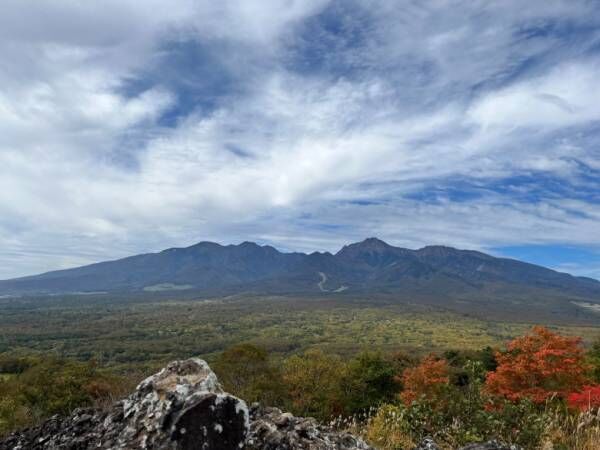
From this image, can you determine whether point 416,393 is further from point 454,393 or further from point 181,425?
point 181,425

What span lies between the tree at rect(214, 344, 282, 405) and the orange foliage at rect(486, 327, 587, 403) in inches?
595

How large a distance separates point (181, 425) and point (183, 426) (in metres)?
0.02

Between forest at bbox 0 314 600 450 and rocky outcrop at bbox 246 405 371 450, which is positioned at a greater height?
rocky outcrop at bbox 246 405 371 450

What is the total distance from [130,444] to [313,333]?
13094cm

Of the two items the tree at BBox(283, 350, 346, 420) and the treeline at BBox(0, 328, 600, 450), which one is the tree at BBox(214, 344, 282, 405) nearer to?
the treeline at BBox(0, 328, 600, 450)

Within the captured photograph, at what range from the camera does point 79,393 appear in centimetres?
3027

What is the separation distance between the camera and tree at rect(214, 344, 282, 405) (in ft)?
89.7

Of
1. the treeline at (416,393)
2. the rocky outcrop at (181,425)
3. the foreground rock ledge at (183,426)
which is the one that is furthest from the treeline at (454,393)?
the rocky outcrop at (181,425)

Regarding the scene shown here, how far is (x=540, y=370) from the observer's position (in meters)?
15.5

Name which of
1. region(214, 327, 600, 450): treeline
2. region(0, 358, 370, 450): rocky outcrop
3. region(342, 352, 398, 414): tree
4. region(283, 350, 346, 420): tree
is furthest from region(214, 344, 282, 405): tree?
region(0, 358, 370, 450): rocky outcrop

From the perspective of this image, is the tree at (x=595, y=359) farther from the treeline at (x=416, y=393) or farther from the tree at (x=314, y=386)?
the tree at (x=314, y=386)

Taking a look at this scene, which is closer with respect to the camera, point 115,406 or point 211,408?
point 211,408

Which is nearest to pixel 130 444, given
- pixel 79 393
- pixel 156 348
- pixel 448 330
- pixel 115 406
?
pixel 115 406

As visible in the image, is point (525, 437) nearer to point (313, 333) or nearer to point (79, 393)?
point (79, 393)
